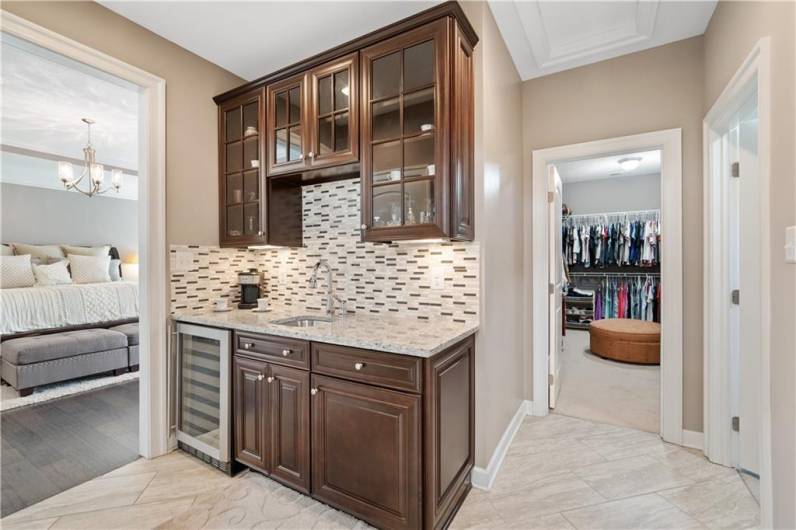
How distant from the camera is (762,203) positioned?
1.49 meters

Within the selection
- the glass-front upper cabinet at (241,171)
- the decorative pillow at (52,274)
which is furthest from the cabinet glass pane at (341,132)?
the decorative pillow at (52,274)

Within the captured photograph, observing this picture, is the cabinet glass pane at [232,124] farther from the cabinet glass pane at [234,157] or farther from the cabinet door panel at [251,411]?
the cabinet door panel at [251,411]

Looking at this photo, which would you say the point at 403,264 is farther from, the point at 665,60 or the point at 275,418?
the point at 665,60

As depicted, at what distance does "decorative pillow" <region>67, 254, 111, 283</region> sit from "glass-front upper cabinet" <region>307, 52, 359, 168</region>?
18.0 ft

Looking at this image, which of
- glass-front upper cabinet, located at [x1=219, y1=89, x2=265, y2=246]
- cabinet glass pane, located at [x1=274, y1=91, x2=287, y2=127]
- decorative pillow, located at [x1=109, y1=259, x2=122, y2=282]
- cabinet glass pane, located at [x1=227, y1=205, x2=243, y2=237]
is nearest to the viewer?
cabinet glass pane, located at [x1=274, y1=91, x2=287, y2=127]

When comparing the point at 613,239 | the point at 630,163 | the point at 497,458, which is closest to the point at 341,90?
the point at 497,458

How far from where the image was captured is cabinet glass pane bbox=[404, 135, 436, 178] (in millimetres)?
1896

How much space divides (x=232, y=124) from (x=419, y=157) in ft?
5.41

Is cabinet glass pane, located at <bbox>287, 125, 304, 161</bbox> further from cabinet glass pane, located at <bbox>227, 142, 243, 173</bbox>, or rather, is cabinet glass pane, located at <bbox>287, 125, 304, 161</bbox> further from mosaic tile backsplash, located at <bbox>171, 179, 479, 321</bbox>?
cabinet glass pane, located at <bbox>227, 142, 243, 173</bbox>

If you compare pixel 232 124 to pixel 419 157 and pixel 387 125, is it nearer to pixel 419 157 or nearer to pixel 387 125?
pixel 387 125

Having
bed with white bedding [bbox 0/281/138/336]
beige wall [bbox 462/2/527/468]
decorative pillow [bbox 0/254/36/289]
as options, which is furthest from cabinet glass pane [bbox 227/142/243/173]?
decorative pillow [bbox 0/254/36/289]

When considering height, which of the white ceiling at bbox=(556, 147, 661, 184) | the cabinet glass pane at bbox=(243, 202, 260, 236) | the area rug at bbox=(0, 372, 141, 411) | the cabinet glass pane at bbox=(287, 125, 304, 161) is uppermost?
the white ceiling at bbox=(556, 147, 661, 184)

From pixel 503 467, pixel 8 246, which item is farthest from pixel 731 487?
pixel 8 246

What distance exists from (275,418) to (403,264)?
1157 mm
